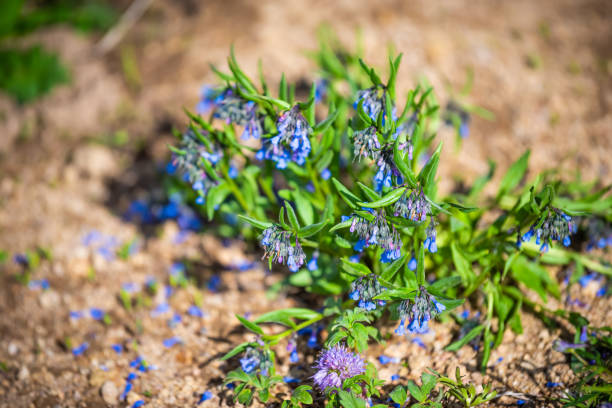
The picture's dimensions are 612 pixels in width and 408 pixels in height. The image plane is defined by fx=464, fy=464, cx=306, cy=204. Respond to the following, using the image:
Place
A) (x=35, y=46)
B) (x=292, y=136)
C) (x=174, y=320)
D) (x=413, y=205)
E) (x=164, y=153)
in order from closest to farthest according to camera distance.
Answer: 1. (x=413, y=205)
2. (x=292, y=136)
3. (x=174, y=320)
4. (x=164, y=153)
5. (x=35, y=46)

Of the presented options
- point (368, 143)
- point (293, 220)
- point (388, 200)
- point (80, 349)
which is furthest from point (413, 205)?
point (80, 349)

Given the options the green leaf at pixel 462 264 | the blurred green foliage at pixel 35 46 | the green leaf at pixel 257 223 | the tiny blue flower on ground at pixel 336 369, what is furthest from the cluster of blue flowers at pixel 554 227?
the blurred green foliage at pixel 35 46

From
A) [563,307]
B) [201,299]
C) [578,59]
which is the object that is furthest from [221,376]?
[578,59]

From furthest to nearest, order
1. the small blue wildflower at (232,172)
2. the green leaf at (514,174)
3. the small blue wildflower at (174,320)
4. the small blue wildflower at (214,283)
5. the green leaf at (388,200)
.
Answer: the small blue wildflower at (214,283) < the small blue wildflower at (174,320) < the green leaf at (514,174) < the small blue wildflower at (232,172) < the green leaf at (388,200)

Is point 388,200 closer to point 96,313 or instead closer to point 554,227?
point 554,227

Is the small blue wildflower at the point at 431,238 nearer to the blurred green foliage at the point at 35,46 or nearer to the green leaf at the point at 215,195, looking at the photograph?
the green leaf at the point at 215,195

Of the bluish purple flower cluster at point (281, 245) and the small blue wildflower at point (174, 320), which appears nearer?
the bluish purple flower cluster at point (281, 245)

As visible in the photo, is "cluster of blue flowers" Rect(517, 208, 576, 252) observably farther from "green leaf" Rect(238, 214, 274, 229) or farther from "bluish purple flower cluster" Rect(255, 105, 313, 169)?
"green leaf" Rect(238, 214, 274, 229)
